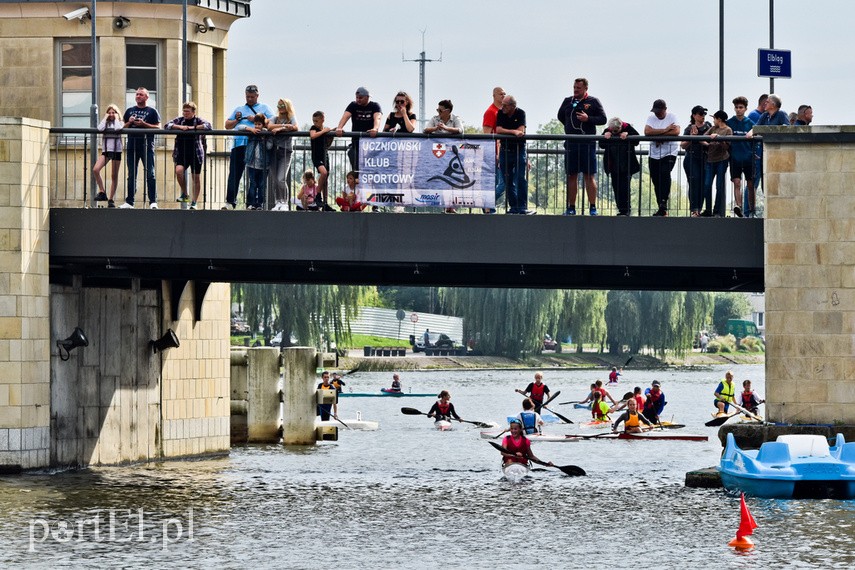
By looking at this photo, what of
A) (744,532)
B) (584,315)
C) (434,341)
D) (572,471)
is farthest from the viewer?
(434,341)

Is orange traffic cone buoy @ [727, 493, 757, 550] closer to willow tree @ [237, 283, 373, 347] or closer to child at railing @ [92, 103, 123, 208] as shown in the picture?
child at railing @ [92, 103, 123, 208]

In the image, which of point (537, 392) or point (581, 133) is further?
point (537, 392)

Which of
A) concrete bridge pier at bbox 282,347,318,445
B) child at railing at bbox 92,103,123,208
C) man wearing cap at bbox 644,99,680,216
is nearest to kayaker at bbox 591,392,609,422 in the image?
concrete bridge pier at bbox 282,347,318,445

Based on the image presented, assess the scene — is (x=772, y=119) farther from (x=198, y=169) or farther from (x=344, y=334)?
(x=344, y=334)

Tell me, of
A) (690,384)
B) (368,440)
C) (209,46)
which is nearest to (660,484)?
(209,46)

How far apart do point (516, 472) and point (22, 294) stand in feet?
31.1

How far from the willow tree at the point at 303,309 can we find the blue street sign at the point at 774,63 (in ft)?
163

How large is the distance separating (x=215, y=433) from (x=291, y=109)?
9704 mm

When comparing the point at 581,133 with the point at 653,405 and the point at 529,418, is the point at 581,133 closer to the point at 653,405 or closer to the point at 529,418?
the point at 529,418

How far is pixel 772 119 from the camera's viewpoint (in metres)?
27.0

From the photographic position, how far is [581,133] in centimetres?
2712

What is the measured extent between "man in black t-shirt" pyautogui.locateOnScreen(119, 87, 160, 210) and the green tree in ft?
370

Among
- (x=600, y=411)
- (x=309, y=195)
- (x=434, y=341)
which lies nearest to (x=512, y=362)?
(x=434, y=341)

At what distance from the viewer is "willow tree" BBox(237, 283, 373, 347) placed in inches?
3061
